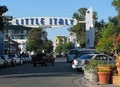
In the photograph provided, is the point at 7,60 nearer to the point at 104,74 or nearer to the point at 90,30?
the point at 104,74

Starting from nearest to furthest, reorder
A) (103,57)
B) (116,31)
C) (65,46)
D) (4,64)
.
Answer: (103,57) → (116,31) → (4,64) → (65,46)

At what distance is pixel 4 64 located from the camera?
5019 centimetres

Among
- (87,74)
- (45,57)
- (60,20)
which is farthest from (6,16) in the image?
(87,74)

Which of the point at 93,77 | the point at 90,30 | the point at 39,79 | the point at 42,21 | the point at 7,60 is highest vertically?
the point at 42,21

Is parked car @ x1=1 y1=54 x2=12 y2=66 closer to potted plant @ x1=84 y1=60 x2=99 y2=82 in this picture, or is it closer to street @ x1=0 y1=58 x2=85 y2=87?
street @ x1=0 y1=58 x2=85 y2=87

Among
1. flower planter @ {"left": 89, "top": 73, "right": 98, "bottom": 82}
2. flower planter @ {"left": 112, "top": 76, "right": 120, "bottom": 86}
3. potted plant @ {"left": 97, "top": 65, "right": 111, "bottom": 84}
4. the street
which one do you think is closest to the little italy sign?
the street

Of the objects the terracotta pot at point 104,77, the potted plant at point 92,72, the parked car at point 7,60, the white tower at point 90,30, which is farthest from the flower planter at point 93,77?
the white tower at point 90,30

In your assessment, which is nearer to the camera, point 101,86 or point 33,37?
point 101,86

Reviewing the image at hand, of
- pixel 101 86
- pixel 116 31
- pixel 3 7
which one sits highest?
Result: pixel 3 7

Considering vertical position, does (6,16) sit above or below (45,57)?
above

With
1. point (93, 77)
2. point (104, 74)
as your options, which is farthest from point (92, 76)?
point (104, 74)

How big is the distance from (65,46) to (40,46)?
3949 centimetres

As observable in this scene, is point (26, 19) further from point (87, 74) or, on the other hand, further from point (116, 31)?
point (87, 74)

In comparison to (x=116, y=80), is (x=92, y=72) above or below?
above
